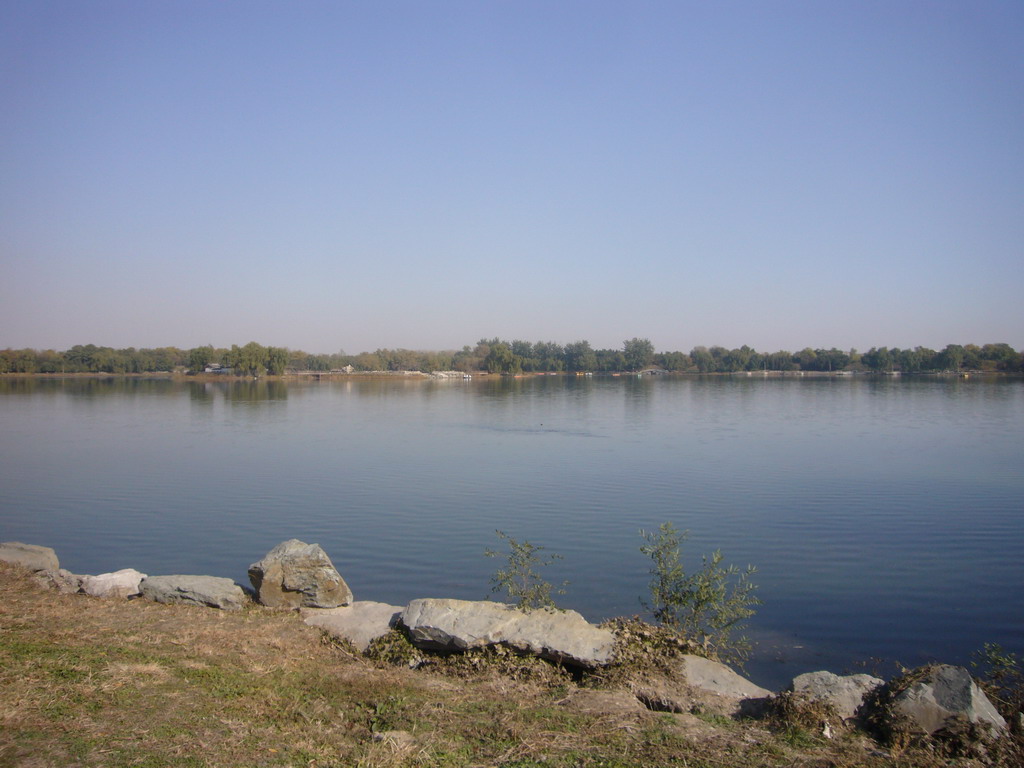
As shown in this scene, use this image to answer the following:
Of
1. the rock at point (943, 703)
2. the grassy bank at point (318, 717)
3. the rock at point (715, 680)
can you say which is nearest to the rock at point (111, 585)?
the grassy bank at point (318, 717)

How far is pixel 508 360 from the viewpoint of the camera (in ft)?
529

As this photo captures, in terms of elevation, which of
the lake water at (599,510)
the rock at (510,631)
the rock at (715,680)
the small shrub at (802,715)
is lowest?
the lake water at (599,510)

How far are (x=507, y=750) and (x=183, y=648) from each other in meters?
3.64

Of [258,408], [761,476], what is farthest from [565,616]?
[258,408]

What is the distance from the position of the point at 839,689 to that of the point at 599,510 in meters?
11.5

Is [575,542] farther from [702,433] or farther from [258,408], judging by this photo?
[258,408]

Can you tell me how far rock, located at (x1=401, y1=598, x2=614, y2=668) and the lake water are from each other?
2701 mm

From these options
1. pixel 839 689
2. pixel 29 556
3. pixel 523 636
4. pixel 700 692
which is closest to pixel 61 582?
pixel 29 556

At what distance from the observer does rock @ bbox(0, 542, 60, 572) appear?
32.9 feet

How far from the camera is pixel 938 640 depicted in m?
9.37

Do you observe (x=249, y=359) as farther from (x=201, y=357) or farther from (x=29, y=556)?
(x=29, y=556)

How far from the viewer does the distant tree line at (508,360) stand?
132 m

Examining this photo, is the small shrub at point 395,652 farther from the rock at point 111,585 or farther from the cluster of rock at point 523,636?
the rock at point 111,585

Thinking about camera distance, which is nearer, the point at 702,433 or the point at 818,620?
the point at 818,620
